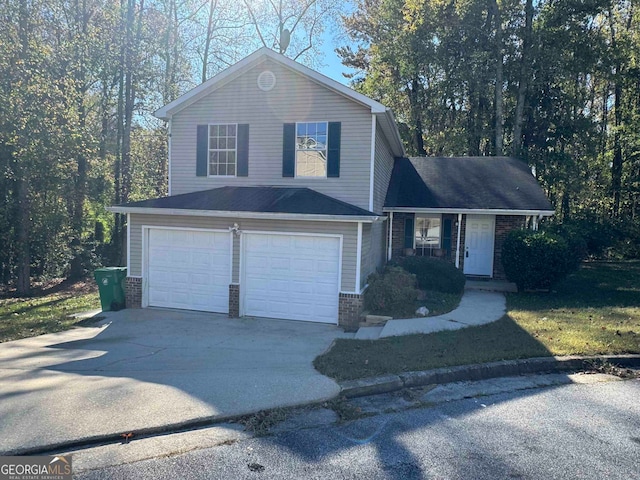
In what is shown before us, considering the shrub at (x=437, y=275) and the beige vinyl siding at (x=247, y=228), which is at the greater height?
the beige vinyl siding at (x=247, y=228)

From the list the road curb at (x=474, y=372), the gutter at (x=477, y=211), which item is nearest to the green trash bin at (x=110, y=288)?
the road curb at (x=474, y=372)

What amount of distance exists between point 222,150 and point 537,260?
362 inches

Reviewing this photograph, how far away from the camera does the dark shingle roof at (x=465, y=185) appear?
14297mm

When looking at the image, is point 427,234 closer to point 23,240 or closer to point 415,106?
point 415,106

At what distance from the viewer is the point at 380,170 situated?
13.3m

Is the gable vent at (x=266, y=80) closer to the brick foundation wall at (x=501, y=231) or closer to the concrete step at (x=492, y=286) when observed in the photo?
the concrete step at (x=492, y=286)

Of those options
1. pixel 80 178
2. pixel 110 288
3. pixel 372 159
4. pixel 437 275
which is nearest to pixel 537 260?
pixel 437 275

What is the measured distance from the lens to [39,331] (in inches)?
376

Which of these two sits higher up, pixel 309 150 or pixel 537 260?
pixel 309 150

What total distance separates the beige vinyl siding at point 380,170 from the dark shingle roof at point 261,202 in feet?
6.26

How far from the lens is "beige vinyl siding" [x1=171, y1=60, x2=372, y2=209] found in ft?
37.4

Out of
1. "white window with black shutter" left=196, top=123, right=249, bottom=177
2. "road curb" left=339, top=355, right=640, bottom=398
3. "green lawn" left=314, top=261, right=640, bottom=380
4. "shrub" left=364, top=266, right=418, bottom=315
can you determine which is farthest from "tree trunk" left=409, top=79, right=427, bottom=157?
"road curb" left=339, top=355, right=640, bottom=398

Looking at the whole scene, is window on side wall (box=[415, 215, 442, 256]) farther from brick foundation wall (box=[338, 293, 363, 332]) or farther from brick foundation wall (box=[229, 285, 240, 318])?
brick foundation wall (box=[229, 285, 240, 318])

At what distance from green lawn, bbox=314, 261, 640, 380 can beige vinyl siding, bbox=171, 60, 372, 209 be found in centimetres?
449
